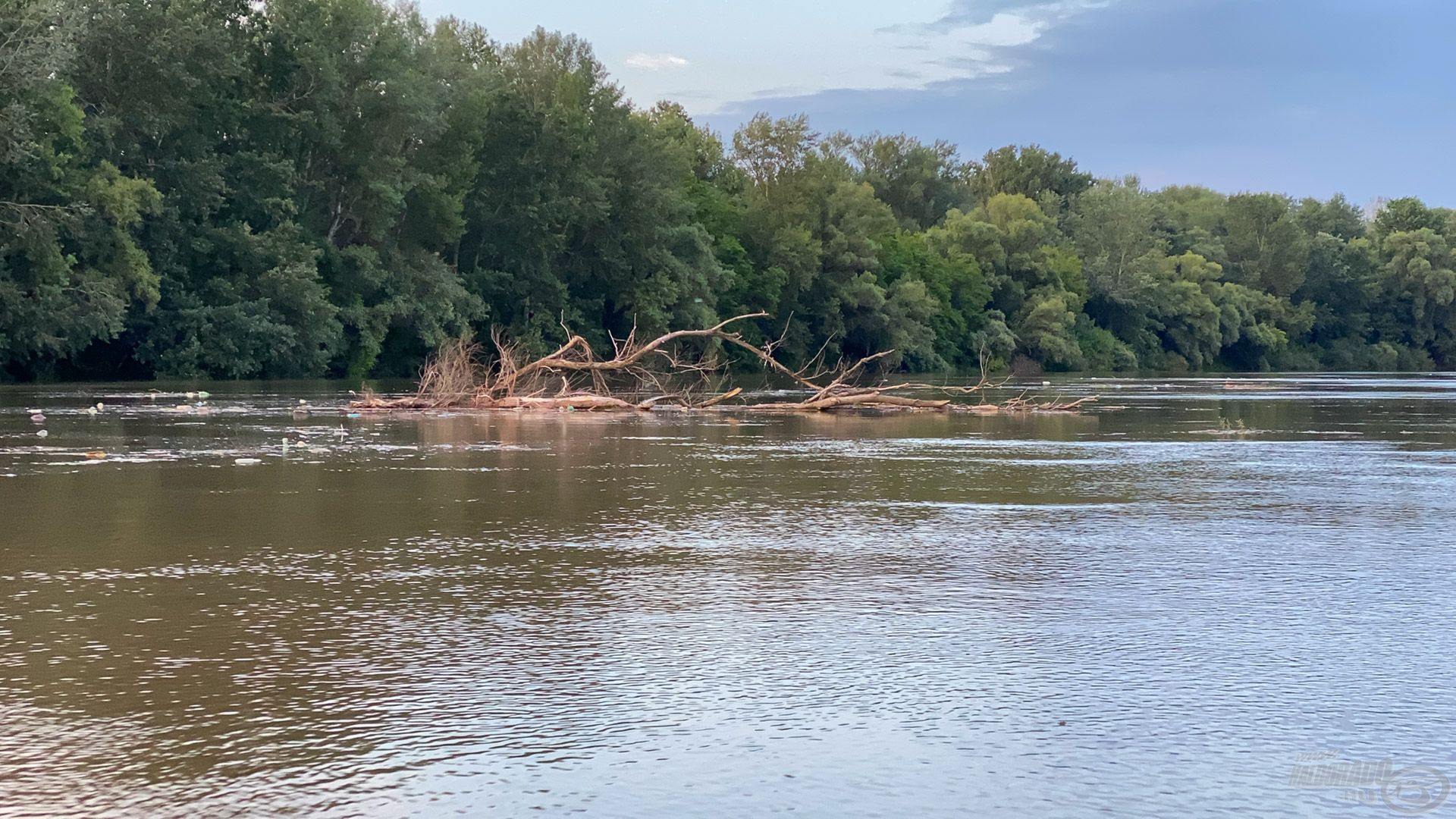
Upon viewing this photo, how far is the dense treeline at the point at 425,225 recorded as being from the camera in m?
45.2

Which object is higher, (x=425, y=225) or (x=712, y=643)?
(x=425, y=225)

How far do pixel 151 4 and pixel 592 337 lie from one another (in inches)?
942

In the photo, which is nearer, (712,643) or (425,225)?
(712,643)

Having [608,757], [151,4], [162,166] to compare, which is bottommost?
[608,757]

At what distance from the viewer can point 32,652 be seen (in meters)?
6.21

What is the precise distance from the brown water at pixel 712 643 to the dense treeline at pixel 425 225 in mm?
33555

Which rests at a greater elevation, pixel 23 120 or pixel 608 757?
pixel 23 120

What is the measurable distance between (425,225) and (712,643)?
56767 mm

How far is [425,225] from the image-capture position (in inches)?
2416

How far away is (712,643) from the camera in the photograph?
6520 mm

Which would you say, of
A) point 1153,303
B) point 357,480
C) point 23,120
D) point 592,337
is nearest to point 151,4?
point 23,120

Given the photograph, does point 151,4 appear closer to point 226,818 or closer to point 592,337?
point 592,337

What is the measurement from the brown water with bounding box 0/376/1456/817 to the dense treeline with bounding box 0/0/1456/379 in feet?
110

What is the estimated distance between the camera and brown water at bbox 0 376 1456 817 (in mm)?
4504
